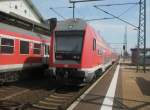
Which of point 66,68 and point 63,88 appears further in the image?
point 63,88

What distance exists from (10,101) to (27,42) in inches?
299

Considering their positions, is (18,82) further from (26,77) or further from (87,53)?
(87,53)

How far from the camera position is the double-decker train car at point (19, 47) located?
1609 cm

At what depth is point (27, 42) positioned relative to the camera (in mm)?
18891

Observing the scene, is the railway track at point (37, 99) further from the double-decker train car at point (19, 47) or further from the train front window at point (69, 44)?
the train front window at point (69, 44)

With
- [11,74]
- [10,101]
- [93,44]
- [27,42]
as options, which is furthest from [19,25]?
[10,101]

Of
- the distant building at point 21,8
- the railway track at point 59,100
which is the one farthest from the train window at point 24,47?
the distant building at point 21,8

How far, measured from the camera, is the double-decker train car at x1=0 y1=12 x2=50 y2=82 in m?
16.1

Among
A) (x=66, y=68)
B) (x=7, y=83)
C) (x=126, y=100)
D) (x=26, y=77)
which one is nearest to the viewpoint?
(x=126, y=100)

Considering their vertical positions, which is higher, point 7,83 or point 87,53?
point 87,53

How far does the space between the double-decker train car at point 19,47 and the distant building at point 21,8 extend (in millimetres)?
13661

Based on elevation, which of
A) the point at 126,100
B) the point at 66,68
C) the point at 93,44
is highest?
the point at 93,44

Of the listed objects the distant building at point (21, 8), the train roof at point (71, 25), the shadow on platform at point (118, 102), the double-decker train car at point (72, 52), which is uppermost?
the distant building at point (21, 8)

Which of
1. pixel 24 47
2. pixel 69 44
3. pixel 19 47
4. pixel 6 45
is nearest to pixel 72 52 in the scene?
pixel 69 44
